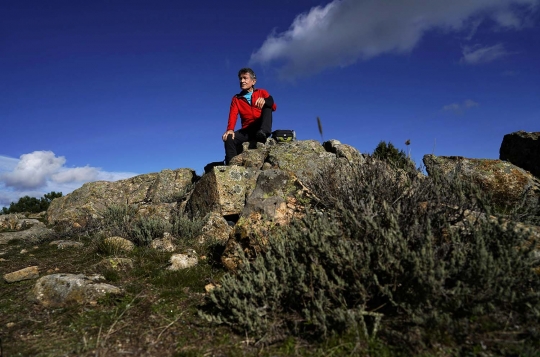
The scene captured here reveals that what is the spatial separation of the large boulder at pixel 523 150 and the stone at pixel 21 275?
953 centimetres

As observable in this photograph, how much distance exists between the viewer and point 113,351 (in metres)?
2.85

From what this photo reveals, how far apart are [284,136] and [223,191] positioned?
3.30 metres

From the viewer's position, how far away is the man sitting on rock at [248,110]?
987 cm

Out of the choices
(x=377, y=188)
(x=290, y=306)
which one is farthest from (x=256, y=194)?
(x=290, y=306)

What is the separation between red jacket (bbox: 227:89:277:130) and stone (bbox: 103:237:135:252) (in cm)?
499

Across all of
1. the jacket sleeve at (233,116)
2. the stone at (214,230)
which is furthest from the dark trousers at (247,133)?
the stone at (214,230)

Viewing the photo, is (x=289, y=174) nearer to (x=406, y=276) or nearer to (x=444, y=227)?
(x=444, y=227)

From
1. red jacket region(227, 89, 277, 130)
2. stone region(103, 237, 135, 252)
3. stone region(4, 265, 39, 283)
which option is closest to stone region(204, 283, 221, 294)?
stone region(103, 237, 135, 252)

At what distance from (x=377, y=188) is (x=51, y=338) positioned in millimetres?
4075

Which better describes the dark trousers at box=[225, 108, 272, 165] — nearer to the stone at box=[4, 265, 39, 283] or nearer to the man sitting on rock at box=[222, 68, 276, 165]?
the man sitting on rock at box=[222, 68, 276, 165]

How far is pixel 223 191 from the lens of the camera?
738 centimetres

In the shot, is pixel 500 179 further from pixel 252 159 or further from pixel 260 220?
pixel 252 159

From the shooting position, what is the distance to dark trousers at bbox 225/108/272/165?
393 inches

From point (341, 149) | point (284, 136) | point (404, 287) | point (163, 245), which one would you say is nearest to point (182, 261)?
point (163, 245)
